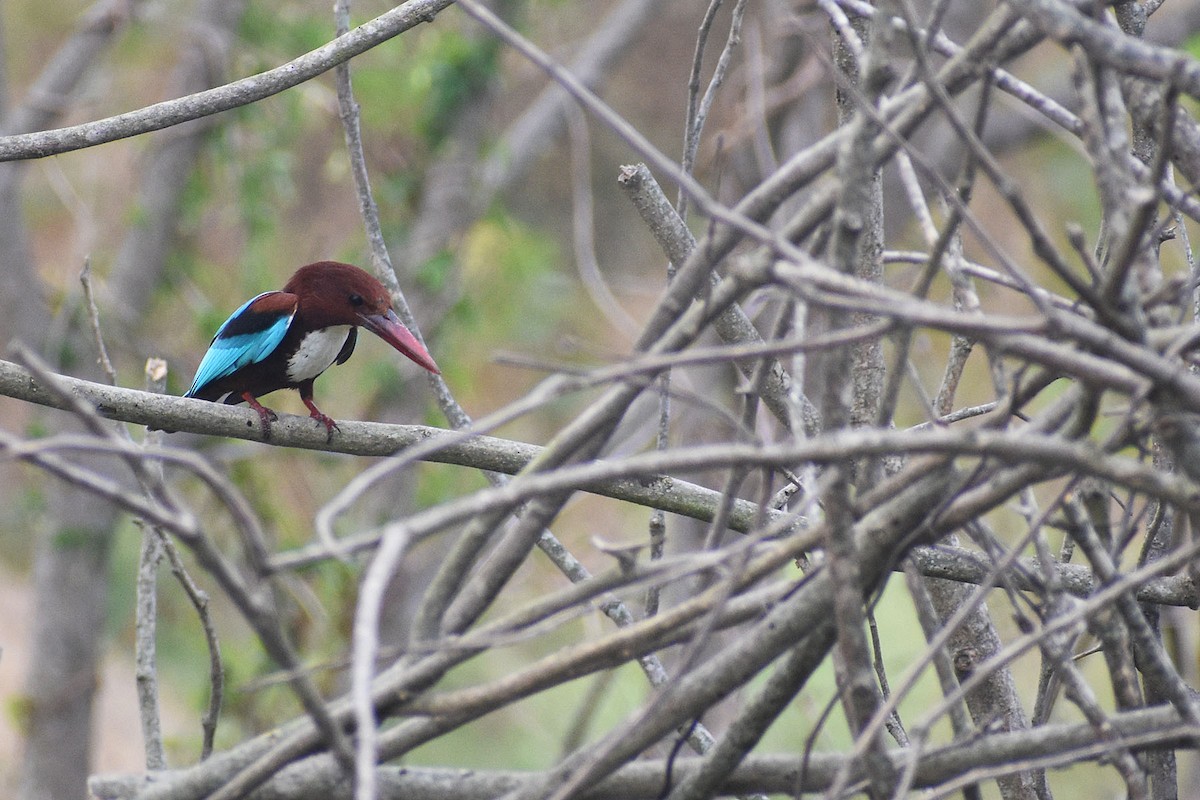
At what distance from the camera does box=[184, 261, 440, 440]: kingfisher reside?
10.0 ft

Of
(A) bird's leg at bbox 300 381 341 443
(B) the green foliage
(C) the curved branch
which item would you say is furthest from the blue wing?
(B) the green foliage

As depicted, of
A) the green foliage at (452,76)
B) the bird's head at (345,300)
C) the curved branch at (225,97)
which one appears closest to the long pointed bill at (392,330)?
the bird's head at (345,300)

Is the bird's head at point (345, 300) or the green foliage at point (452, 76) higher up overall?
the green foliage at point (452, 76)

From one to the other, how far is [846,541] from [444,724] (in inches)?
17.5

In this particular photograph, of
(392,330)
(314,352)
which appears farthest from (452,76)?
(392,330)

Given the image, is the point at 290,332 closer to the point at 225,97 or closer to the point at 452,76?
the point at 225,97

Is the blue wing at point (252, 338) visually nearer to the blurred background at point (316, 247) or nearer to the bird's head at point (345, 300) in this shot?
the bird's head at point (345, 300)

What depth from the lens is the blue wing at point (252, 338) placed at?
3.14 metres

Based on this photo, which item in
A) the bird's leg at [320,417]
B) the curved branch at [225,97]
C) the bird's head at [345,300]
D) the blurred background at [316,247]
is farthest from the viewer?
the blurred background at [316,247]

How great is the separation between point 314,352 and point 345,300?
24 centimetres

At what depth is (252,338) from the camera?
3158 millimetres

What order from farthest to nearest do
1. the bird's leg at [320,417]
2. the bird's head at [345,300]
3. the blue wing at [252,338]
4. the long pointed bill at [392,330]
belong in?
the blue wing at [252,338]
the bird's head at [345,300]
the long pointed bill at [392,330]
the bird's leg at [320,417]

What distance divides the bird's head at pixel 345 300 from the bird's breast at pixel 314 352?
4cm

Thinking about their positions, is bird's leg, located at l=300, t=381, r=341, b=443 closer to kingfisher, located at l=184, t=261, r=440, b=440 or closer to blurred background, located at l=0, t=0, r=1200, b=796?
kingfisher, located at l=184, t=261, r=440, b=440
